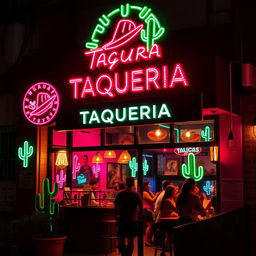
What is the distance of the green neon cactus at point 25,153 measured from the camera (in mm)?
11914

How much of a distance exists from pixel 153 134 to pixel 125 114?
84cm

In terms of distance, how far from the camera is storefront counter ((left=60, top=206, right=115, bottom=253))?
11008 mm

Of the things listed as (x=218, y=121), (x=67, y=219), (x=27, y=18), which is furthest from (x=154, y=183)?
(x=27, y=18)

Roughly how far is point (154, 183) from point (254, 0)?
6603 millimetres

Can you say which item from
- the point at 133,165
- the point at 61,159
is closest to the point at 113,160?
the point at 133,165

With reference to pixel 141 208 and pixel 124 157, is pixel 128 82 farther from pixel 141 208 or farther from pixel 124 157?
pixel 124 157

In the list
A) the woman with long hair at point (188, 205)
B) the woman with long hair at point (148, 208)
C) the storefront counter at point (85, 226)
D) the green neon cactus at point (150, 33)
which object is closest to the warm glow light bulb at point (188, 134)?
the woman with long hair at point (188, 205)

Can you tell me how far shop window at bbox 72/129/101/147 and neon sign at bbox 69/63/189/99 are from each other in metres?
1.09

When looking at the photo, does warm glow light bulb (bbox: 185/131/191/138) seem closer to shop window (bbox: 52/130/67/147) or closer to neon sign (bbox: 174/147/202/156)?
neon sign (bbox: 174/147/202/156)

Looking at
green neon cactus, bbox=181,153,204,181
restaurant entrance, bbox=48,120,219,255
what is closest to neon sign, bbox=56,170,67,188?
restaurant entrance, bbox=48,120,219,255

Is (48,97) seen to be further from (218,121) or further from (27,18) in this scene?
(218,121)

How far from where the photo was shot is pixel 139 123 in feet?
33.8

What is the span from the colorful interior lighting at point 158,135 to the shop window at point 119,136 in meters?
0.55

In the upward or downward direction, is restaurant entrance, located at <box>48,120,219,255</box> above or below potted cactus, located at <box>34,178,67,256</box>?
above
